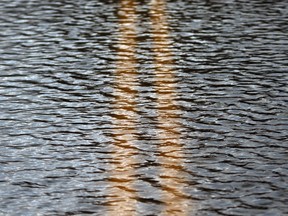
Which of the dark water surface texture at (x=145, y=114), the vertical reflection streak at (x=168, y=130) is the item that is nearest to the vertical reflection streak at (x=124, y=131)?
the dark water surface texture at (x=145, y=114)

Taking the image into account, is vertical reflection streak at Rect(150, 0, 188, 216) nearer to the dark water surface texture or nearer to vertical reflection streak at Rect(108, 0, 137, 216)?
the dark water surface texture

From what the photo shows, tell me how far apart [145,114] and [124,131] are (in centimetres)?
139

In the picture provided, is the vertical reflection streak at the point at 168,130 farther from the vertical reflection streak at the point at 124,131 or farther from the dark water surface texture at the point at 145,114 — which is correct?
the vertical reflection streak at the point at 124,131

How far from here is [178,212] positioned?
11961 millimetres

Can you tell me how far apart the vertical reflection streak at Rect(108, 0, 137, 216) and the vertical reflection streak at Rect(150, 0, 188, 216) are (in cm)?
55

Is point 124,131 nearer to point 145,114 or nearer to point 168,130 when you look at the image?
point 168,130

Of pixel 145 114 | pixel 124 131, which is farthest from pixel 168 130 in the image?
pixel 145 114

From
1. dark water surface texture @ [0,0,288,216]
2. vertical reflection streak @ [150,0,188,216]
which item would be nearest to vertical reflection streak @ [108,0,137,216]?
dark water surface texture @ [0,0,288,216]

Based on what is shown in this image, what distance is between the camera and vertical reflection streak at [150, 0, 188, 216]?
12.6 metres

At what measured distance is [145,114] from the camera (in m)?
17.8

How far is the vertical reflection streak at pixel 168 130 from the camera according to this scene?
1261cm

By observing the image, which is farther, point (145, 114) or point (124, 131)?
point (145, 114)

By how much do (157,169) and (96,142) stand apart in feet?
6.83

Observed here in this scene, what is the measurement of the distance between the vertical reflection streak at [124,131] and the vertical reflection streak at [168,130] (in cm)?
55
